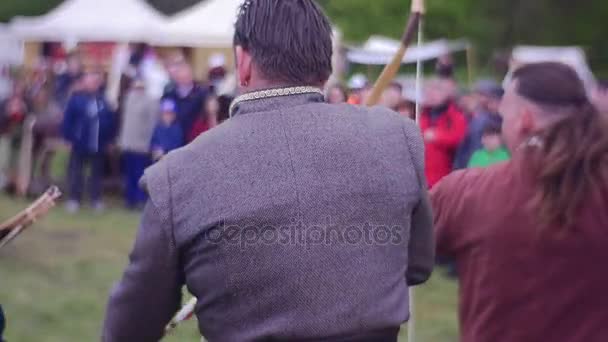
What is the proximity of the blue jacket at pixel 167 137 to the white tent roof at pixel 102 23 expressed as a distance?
24.0 ft

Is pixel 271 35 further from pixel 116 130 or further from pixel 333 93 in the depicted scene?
pixel 116 130

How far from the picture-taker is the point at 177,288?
2.16 metres

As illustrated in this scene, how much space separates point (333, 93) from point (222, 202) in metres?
5.90

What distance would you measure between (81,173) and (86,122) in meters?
0.76

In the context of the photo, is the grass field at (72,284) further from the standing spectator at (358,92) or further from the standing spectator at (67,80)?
the standing spectator at (67,80)

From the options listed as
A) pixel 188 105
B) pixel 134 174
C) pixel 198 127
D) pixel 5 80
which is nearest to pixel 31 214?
pixel 198 127

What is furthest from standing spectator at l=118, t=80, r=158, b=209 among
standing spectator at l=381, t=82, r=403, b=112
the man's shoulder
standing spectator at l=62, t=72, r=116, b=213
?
the man's shoulder

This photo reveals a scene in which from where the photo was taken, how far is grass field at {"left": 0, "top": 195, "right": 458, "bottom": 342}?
6453 millimetres

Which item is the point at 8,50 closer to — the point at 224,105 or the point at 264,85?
the point at 224,105

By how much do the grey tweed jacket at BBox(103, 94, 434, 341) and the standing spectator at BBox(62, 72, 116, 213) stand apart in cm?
936

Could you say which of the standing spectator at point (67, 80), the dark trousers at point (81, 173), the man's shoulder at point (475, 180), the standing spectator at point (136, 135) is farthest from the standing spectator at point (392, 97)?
the standing spectator at point (67, 80)

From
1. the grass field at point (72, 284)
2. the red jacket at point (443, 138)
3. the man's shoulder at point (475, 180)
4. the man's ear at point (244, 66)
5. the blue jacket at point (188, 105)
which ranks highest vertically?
the man's ear at point (244, 66)

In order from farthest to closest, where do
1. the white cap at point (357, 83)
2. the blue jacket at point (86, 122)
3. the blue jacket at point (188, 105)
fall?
the blue jacket at point (86, 122)
the blue jacket at point (188, 105)
the white cap at point (357, 83)

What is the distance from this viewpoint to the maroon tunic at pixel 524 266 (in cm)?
234
